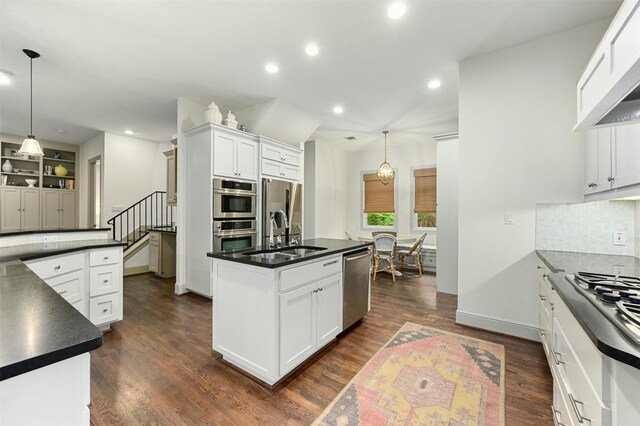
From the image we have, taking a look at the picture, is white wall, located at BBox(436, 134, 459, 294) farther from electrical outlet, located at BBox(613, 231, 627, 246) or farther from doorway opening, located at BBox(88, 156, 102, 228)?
doorway opening, located at BBox(88, 156, 102, 228)

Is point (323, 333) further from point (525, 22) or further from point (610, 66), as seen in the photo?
point (525, 22)

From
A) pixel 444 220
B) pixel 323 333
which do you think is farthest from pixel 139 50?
pixel 444 220

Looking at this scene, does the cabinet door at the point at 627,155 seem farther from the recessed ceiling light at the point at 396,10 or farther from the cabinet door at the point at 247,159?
the cabinet door at the point at 247,159

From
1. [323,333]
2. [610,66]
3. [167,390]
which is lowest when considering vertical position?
[167,390]

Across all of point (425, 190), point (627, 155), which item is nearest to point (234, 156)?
point (627, 155)

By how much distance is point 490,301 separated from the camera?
2.92 meters

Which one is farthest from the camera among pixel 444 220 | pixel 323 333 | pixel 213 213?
pixel 444 220

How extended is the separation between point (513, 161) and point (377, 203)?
446 centimetres

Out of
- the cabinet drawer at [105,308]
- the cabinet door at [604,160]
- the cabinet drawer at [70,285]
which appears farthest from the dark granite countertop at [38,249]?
the cabinet door at [604,160]

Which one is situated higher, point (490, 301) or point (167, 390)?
point (490, 301)

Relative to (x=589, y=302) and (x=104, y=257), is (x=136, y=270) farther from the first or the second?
(x=589, y=302)

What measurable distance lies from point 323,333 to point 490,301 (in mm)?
1872

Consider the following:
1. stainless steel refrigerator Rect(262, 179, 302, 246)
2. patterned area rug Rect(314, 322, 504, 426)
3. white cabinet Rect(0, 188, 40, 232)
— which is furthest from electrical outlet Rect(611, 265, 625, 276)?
white cabinet Rect(0, 188, 40, 232)

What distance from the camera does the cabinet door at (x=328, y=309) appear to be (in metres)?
2.37
